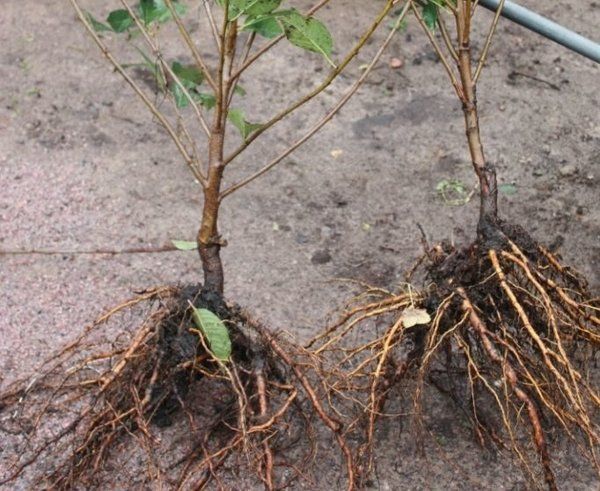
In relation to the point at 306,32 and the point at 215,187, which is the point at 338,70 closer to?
the point at 306,32

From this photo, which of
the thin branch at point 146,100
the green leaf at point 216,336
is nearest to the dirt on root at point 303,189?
the green leaf at point 216,336

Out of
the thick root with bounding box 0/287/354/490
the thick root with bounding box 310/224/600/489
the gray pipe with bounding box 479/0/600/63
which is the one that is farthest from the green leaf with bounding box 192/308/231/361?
the gray pipe with bounding box 479/0/600/63

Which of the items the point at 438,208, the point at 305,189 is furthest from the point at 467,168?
the point at 305,189

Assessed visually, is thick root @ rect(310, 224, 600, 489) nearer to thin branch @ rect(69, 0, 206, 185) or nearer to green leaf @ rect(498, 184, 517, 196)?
thin branch @ rect(69, 0, 206, 185)

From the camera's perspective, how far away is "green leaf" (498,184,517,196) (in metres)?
2.06

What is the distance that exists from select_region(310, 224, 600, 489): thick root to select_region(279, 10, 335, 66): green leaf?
0.45 meters

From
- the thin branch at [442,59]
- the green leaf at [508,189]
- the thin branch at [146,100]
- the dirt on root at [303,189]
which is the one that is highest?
the thin branch at [146,100]

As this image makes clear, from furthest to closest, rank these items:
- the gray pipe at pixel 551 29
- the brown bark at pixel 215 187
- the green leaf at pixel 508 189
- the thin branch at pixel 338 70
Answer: the green leaf at pixel 508 189 → the gray pipe at pixel 551 29 → the brown bark at pixel 215 187 → the thin branch at pixel 338 70

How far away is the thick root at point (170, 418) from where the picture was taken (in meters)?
1.39

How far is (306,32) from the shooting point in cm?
123

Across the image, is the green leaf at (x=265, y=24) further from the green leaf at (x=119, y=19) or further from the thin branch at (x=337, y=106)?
the green leaf at (x=119, y=19)

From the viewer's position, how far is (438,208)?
202cm

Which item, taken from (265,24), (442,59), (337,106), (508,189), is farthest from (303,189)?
(265,24)

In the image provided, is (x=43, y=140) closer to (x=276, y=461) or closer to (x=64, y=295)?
(x=64, y=295)
